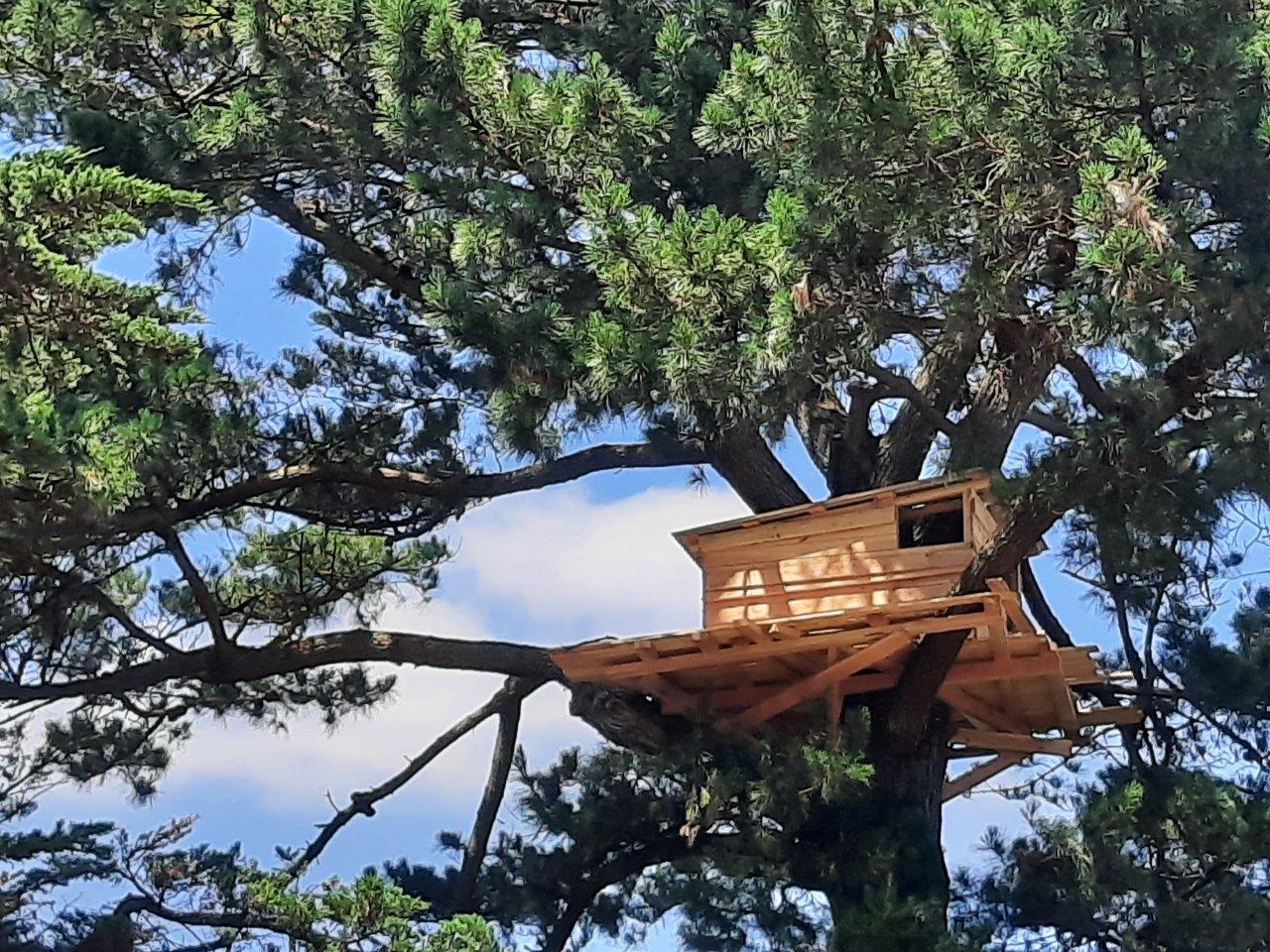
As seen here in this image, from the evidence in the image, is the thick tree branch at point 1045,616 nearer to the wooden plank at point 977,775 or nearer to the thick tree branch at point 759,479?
the wooden plank at point 977,775

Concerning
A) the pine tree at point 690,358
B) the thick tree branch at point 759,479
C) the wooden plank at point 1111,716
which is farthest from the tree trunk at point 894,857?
the thick tree branch at point 759,479

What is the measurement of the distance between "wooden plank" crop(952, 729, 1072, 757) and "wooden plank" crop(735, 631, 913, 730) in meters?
0.98

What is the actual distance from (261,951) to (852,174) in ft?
8.65

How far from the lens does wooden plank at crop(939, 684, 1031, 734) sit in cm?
574

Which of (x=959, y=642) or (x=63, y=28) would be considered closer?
(x=63, y=28)

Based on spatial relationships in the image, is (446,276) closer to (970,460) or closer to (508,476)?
(508,476)

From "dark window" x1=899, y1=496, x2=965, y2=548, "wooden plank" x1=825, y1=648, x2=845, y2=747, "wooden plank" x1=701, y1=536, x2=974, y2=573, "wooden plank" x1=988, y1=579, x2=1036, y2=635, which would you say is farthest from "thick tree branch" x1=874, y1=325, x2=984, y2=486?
"wooden plank" x1=825, y1=648, x2=845, y2=747

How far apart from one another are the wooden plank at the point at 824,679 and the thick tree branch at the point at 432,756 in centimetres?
102

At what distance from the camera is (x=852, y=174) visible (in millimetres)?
4105

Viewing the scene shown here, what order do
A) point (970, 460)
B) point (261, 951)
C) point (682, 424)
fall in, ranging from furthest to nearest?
point (970, 460) < point (682, 424) < point (261, 951)

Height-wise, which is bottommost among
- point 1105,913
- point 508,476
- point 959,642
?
point 1105,913

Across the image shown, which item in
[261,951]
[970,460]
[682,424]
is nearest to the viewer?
[261,951]

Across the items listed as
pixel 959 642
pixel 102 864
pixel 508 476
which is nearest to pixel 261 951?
pixel 102 864

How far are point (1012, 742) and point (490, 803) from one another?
2103 mm
